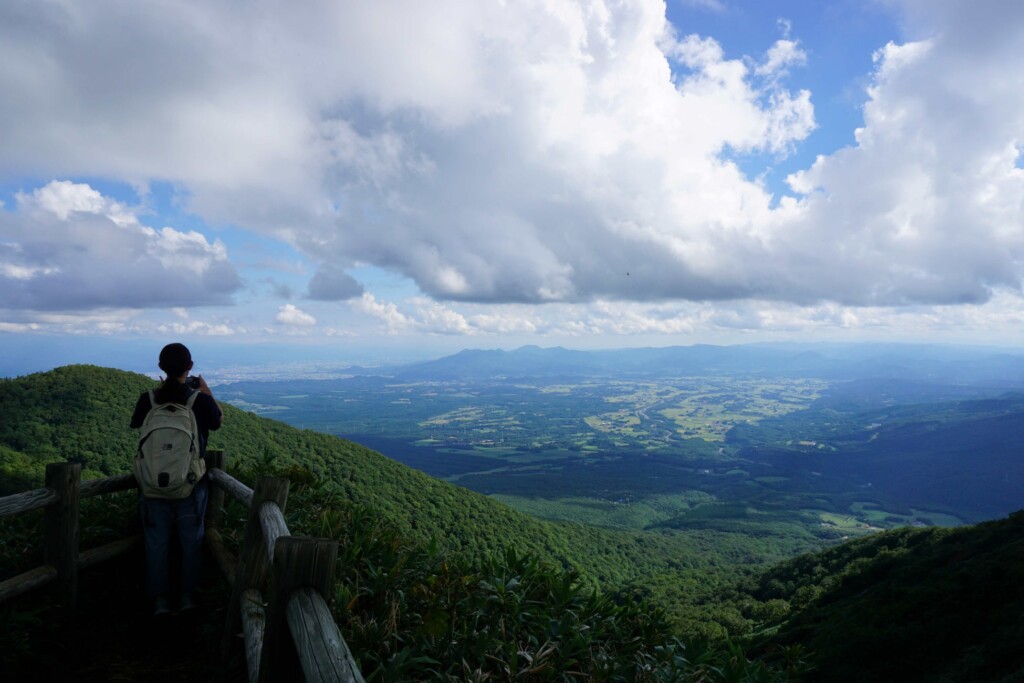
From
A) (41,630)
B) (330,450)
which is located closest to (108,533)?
(41,630)

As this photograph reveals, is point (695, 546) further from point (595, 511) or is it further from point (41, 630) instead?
point (41, 630)

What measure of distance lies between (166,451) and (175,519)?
2.84 ft

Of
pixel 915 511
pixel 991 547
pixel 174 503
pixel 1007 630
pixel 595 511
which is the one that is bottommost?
pixel 915 511

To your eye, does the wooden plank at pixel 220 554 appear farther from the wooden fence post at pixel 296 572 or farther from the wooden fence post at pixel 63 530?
the wooden fence post at pixel 296 572

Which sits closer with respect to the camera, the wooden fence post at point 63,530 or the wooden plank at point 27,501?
the wooden plank at point 27,501

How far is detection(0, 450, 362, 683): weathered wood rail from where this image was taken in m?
2.08

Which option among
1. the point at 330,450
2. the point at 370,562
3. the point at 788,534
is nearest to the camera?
the point at 370,562

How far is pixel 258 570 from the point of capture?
12.5 feet

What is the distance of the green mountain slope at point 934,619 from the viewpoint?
15.1 meters

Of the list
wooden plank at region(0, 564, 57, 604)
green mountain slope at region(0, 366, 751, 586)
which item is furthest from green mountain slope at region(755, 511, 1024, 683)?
wooden plank at region(0, 564, 57, 604)

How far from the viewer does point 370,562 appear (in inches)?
220

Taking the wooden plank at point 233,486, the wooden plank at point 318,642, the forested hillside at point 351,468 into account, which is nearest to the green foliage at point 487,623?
the wooden plank at point 233,486

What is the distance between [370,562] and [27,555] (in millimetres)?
3778

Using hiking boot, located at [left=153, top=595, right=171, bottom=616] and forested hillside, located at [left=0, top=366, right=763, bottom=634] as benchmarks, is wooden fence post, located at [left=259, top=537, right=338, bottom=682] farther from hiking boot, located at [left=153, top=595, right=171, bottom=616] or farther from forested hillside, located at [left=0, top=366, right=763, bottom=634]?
forested hillside, located at [left=0, top=366, right=763, bottom=634]
